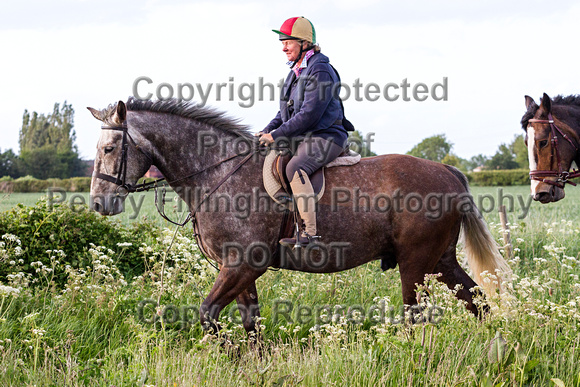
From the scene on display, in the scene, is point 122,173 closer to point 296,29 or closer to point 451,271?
point 296,29

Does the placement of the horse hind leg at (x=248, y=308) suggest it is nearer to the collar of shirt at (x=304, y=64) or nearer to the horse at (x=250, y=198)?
the horse at (x=250, y=198)

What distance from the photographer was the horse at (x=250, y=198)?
4926mm

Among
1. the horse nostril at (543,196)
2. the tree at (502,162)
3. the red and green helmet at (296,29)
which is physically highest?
the tree at (502,162)

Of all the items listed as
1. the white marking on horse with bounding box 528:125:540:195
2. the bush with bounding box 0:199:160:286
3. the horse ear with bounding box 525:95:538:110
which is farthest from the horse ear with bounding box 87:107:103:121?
the horse ear with bounding box 525:95:538:110

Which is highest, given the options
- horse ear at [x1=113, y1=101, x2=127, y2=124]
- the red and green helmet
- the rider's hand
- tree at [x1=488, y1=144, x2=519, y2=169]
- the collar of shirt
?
tree at [x1=488, y1=144, x2=519, y2=169]

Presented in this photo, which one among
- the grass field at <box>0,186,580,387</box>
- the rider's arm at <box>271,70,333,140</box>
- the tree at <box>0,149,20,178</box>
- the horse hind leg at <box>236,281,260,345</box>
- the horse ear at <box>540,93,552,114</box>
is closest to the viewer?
the grass field at <box>0,186,580,387</box>

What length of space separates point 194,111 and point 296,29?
4.21 ft

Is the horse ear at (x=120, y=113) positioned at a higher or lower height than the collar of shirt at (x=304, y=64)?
lower

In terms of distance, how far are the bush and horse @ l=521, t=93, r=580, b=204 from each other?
547 cm

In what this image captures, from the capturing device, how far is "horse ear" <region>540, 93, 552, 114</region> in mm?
5684

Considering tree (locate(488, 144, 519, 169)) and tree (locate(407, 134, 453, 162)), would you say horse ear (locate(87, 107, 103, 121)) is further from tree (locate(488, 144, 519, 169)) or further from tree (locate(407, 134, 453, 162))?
tree (locate(407, 134, 453, 162))

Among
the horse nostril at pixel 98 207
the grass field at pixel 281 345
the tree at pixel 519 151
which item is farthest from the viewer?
the tree at pixel 519 151

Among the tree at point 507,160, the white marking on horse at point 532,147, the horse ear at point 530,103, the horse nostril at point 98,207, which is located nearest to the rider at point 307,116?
the horse nostril at point 98,207

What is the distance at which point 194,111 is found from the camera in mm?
5277
